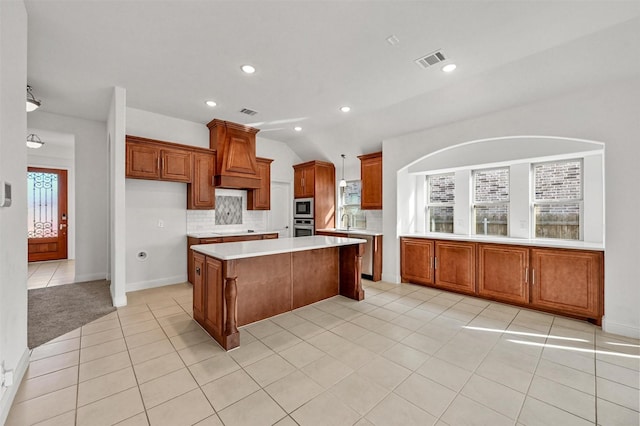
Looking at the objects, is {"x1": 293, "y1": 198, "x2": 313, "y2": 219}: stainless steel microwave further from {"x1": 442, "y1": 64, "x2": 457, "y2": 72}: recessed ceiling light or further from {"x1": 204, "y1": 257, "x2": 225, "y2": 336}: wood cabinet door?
{"x1": 442, "y1": 64, "x2": 457, "y2": 72}: recessed ceiling light

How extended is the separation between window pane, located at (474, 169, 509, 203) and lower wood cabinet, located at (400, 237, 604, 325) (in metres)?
1.00

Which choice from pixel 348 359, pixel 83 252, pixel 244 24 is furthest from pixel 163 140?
pixel 348 359

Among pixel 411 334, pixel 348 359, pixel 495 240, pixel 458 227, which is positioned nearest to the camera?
pixel 348 359

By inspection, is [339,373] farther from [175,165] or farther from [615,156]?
[175,165]

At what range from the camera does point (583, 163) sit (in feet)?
12.1

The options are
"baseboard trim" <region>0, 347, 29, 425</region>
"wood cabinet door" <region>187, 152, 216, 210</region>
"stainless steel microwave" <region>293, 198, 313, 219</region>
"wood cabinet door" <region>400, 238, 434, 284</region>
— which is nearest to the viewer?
"baseboard trim" <region>0, 347, 29, 425</region>

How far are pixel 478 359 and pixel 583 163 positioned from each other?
127 inches

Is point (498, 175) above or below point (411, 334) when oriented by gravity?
above

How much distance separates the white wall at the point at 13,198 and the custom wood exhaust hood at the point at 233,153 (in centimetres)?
291

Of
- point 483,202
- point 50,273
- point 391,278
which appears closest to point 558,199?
point 483,202

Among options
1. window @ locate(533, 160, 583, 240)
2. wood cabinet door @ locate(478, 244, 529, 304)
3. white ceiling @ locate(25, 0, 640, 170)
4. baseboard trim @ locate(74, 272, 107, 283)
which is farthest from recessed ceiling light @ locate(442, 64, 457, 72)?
baseboard trim @ locate(74, 272, 107, 283)

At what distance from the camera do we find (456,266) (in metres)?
4.29

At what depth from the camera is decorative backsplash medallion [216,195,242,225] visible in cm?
557

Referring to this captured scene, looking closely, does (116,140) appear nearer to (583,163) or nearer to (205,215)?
(205,215)
